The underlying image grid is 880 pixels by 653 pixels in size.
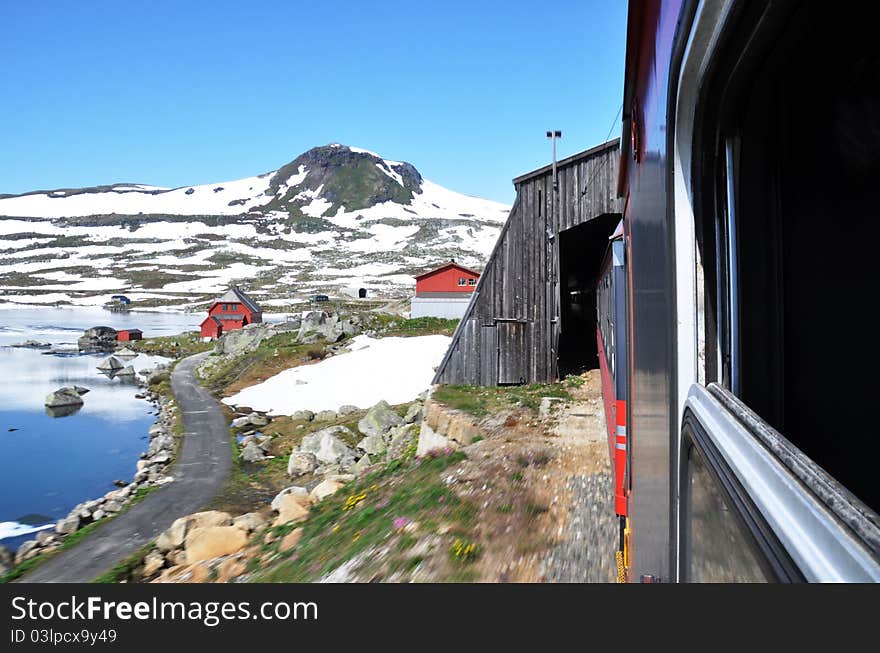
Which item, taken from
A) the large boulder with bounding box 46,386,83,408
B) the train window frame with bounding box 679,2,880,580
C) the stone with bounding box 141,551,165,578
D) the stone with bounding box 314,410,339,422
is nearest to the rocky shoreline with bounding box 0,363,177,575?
the stone with bounding box 141,551,165,578

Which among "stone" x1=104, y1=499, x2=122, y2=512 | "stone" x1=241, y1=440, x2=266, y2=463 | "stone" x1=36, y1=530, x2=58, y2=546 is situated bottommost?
"stone" x1=36, y1=530, x2=58, y2=546

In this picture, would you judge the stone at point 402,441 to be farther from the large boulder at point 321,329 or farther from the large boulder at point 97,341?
the large boulder at point 97,341

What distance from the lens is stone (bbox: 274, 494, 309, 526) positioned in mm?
11031

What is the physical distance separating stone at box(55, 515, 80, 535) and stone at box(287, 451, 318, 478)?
5781 millimetres

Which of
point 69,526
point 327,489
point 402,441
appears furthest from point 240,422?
point 327,489

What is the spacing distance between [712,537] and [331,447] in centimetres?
1855

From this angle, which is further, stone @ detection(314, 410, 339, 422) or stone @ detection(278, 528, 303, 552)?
stone @ detection(314, 410, 339, 422)

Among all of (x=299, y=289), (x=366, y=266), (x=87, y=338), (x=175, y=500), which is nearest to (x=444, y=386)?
(x=175, y=500)

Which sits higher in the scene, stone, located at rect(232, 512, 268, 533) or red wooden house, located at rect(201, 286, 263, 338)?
red wooden house, located at rect(201, 286, 263, 338)

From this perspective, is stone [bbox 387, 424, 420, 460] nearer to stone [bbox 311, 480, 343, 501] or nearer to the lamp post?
stone [bbox 311, 480, 343, 501]

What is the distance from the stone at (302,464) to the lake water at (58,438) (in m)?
7.33
